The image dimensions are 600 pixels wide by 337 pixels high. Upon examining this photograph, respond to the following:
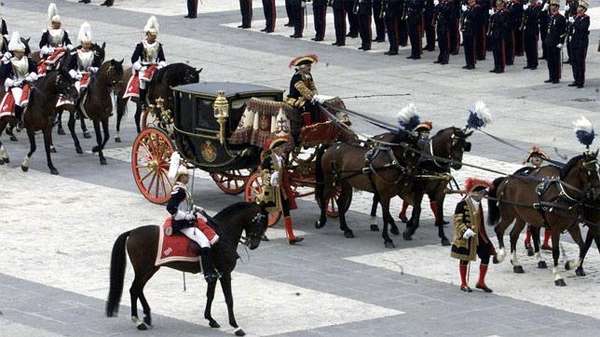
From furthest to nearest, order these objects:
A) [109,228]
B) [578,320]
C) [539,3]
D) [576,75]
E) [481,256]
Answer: [539,3], [576,75], [109,228], [481,256], [578,320]

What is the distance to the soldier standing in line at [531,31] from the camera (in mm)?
38531

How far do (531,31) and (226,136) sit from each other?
14.3 meters

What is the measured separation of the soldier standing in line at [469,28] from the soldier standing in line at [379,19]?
8.51ft

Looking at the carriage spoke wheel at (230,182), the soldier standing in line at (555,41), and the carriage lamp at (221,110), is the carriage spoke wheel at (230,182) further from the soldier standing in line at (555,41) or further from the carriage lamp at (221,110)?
the soldier standing in line at (555,41)

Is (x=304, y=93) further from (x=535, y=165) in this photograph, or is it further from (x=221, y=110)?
(x=535, y=165)

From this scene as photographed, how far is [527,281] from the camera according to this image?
73.7 ft

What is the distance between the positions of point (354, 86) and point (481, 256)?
15.0 m

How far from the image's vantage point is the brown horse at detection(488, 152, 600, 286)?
22109mm

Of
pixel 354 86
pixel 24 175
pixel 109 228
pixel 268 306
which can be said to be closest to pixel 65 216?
pixel 109 228

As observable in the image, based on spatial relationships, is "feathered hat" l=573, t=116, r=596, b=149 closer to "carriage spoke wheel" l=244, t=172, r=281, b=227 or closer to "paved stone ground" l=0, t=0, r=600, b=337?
"paved stone ground" l=0, t=0, r=600, b=337

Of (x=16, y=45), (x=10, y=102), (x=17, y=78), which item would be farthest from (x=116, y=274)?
(x=16, y=45)

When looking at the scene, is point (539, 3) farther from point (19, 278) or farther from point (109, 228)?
point (19, 278)

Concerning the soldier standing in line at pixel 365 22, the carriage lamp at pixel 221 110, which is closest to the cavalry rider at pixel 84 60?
the carriage lamp at pixel 221 110

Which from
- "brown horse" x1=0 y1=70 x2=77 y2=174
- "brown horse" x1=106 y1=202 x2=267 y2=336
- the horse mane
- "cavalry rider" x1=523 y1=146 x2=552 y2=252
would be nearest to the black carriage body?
"brown horse" x1=0 y1=70 x2=77 y2=174
